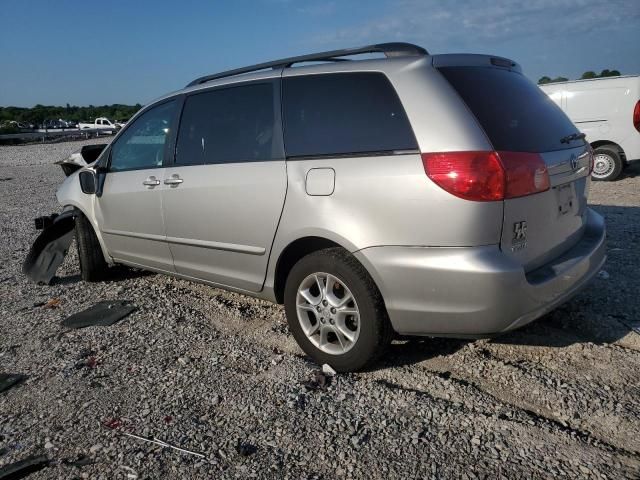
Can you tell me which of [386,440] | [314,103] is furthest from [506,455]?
[314,103]

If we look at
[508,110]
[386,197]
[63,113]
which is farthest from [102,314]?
[63,113]

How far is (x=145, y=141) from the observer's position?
15.4ft

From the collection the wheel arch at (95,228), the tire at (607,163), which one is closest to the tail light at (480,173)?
the wheel arch at (95,228)

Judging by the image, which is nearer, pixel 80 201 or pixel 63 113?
pixel 80 201

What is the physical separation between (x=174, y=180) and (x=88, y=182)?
146 cm

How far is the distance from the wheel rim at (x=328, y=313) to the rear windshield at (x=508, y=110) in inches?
47.1

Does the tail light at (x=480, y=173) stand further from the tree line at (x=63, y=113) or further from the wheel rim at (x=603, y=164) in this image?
the tree line at (x=63, y=113)

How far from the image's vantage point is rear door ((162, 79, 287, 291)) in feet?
11.5

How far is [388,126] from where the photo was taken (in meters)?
2.95

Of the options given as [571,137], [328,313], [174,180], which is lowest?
[328,313]

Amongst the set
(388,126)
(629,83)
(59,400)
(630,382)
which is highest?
(629,83)

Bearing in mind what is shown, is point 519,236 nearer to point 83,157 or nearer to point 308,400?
point 308,400

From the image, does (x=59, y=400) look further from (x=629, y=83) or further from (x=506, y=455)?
(x=629, y=83)

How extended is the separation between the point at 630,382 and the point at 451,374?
0.97 metres
